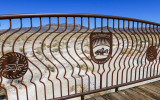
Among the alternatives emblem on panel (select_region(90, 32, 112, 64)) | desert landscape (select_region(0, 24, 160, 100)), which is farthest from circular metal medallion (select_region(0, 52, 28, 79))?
emblem on panel (select_region(90, 32, 112, 64))

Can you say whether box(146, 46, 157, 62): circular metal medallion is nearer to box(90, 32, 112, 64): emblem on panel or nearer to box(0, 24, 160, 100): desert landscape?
box(0, 24, 160, 100): desert landscape

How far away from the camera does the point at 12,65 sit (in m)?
1.63

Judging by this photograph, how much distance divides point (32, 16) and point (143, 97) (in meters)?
2.39

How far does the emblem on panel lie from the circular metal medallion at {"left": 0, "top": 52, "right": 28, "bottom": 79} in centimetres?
114

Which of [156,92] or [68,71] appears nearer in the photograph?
[156,92]

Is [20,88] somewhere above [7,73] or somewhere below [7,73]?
below

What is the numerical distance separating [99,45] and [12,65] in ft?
4.66

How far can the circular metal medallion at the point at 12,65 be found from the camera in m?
1.59

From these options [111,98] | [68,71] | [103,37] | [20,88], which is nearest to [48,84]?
[20,88]

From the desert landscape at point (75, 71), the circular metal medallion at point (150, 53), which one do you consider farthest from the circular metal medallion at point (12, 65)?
the circular metal medallion at point (150, 53)

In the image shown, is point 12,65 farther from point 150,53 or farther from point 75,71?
point 75,71

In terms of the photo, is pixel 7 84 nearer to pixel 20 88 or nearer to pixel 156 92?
pixel 20 88

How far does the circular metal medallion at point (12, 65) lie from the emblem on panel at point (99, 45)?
1.14m

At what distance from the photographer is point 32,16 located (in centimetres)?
164
